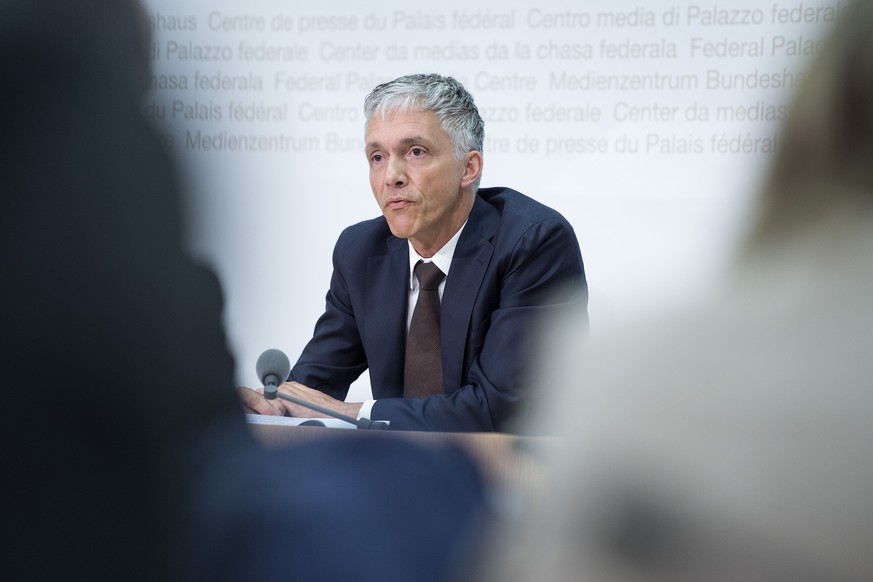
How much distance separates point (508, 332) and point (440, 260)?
0.32 m

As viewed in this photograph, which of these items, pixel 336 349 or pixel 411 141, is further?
pixel 336 349

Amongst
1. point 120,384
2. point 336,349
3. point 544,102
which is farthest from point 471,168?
point 120,384

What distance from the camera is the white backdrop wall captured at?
11.2ft

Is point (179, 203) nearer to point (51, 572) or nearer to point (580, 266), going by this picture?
point (51, 572)

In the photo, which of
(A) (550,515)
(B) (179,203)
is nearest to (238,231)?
(B) (179,203)

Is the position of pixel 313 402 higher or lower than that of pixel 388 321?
lower

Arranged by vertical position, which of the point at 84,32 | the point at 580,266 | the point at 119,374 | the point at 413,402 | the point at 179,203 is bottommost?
the point at 413,402

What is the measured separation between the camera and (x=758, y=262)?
0.53m

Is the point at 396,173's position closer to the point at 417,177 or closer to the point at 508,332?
the point at 417,177

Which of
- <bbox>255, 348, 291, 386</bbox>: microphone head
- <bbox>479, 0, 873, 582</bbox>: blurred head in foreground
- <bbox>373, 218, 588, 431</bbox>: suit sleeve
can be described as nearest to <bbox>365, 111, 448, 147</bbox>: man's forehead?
<bbox>373, 218, 588, 431</bbox>: suit sleeve

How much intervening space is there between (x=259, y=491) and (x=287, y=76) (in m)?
3.22

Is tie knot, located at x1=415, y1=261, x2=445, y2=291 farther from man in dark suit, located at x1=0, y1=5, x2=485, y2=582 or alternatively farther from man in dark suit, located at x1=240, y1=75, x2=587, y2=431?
man in dark suit, located at x1=0, y1=5, x2=485, y2=582

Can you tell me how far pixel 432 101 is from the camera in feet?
8.04

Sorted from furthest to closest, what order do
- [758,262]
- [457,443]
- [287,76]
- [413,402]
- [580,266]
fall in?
[287,76], [580,266], [413,402], [457,443], [758,262]
